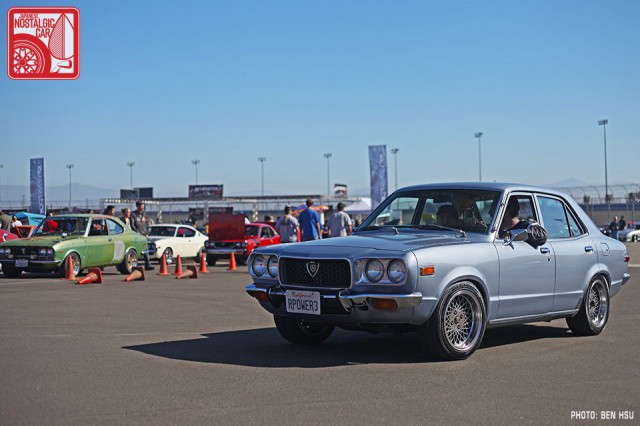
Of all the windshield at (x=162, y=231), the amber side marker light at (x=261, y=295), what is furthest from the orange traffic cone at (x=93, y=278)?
the windshield at (x=162, y=231)

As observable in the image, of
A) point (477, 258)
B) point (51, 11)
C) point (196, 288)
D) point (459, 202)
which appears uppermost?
point (51, 11)

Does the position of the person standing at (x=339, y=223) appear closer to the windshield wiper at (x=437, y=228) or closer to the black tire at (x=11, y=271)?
the black tire at (x=11, y=271)

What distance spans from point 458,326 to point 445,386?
136 centimetres

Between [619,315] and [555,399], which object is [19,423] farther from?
[619,315]

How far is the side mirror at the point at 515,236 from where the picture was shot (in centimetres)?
830

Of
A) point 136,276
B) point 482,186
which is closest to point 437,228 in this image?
point 482,186

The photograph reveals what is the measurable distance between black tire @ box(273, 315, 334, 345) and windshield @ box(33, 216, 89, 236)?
12.6m

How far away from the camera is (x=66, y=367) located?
283 inches

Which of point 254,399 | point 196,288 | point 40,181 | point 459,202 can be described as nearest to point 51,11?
point 196,288

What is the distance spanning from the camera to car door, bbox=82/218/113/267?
19844mm

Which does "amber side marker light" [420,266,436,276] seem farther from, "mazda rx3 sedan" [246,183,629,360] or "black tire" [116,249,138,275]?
"black tire" [116,249,138,275]

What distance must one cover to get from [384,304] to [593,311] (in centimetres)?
343

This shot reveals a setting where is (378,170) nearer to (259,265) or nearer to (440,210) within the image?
(440,210)

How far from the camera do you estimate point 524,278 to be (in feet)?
27.4
